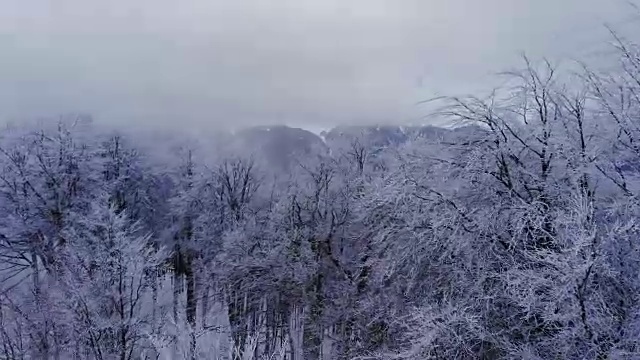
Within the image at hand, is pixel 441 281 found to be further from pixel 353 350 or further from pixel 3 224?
pixel 3 224

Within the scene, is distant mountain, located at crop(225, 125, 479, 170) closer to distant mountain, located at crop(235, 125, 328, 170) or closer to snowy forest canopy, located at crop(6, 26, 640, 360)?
distant mountain, located at crop(235, 125, 328, 170)

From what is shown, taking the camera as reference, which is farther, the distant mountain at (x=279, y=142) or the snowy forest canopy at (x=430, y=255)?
the distant mountain at (x=279, y=142)

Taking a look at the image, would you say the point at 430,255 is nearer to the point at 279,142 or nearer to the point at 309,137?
the point at 279,142

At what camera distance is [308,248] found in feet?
60.4

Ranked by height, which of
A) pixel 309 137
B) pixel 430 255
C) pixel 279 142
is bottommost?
pixel 430 255

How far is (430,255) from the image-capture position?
9969mm

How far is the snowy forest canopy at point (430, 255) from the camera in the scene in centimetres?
Result: 736

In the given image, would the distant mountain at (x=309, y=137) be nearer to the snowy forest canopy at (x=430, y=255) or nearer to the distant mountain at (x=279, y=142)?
the distant mountain at (x=279, y=142)

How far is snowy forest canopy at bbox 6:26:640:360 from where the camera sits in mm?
7359

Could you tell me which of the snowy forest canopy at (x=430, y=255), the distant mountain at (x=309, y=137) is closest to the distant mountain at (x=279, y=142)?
the distant mountain at (x=309, y=137)

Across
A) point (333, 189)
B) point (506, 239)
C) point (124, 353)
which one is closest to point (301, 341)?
point (333, 189)

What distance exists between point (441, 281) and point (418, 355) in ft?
6.33

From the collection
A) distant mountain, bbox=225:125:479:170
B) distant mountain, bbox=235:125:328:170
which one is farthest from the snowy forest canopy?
distant mountain, bbox=235:125:328:170

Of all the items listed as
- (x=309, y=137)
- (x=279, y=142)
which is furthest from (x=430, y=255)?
(x=309, y=137)
